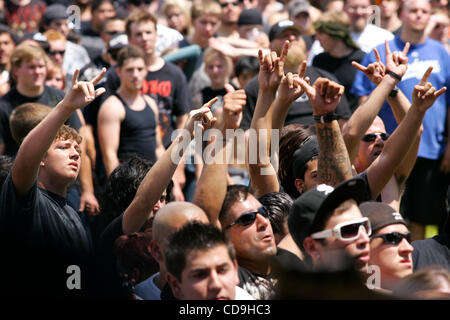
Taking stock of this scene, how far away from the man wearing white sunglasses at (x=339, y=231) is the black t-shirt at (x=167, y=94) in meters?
4.17

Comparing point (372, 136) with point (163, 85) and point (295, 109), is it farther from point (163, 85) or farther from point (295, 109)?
point (163, 85)

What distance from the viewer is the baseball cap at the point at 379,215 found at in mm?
3955

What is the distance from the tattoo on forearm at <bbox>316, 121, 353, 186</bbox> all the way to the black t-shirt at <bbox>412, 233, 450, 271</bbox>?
0.56m

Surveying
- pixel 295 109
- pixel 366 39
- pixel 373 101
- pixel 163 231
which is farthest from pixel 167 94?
pixel 163 231

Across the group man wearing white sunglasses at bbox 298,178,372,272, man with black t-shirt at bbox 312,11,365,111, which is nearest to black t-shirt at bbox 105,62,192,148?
man with black t-shirt at bbox 312,11,365,111

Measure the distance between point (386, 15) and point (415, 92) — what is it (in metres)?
6.36

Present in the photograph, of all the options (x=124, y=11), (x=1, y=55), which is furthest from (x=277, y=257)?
(x=124, y=11)

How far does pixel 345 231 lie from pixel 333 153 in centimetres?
68

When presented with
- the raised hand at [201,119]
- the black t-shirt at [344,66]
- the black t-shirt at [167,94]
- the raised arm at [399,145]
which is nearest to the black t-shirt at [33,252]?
the raised hand at [201,119]

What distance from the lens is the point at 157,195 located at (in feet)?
13.7

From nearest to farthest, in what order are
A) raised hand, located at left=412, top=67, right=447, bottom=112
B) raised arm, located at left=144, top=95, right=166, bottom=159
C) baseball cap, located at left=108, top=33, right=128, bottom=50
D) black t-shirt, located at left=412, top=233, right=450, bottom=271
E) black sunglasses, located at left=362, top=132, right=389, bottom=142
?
1. black t-shirt, located at left=412, top=233, right=450, bottom=271
2. raised hand, located at left=412, top=67, right=447, bottom=112
3. black sunglasses, located at left=362, top=132, right=389, bottom=142
4. raised arm, located at left=144, top=95, right=166, bottom=159
5. baseball cap, located at left=108, top=33, right=128, bottom=50

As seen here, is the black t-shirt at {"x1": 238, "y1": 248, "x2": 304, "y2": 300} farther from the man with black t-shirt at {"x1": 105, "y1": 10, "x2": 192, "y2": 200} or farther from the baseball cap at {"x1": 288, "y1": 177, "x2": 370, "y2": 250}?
the man with black t-shirt at {"x1": 105, "y1": 10, "x2": 192, "y2": 200}

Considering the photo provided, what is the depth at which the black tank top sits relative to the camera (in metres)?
7.22

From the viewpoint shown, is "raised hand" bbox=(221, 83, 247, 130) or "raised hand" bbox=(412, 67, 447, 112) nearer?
"raised hand" bbox=(221, 83, 247, 130)
